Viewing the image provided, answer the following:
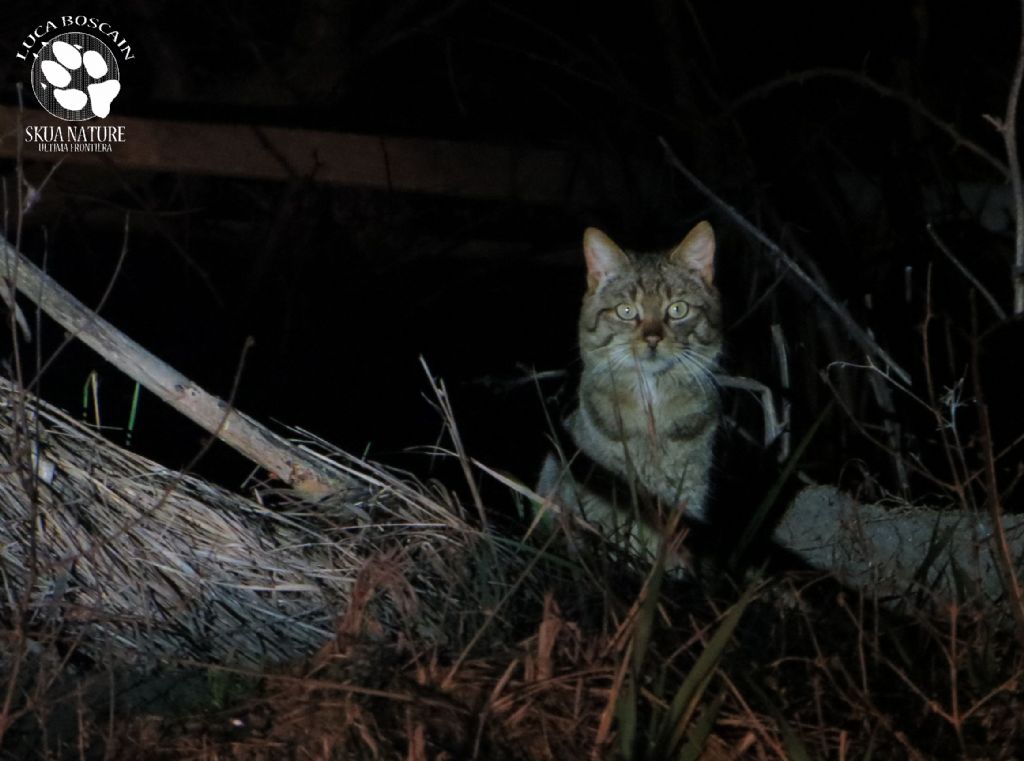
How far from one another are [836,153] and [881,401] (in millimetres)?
1078

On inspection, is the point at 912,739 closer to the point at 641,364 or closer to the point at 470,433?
the point at 641,364

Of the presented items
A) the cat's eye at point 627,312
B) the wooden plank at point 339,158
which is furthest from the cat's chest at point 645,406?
the wooden plank at point 339,158

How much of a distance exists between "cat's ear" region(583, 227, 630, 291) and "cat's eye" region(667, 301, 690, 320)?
0.22 metres

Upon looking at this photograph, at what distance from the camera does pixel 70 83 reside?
5.43m

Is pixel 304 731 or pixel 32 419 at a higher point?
pixel 32 419

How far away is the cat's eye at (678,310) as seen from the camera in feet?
15.1

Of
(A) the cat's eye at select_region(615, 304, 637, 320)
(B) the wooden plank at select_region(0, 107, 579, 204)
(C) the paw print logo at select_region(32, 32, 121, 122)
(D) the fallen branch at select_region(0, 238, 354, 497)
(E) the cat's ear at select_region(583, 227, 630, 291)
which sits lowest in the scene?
(D) the fallen branch at select_region(0, 238, 354, 497)

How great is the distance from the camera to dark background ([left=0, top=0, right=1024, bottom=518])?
215 inches

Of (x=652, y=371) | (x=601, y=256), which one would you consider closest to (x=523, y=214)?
(x=601, y=256)

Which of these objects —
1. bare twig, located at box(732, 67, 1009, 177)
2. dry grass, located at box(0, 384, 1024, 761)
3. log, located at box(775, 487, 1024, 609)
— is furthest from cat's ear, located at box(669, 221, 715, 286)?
dry grass, located at box(0, 384, 1024, 761)

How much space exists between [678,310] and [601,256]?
326 mm

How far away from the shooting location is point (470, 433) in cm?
568

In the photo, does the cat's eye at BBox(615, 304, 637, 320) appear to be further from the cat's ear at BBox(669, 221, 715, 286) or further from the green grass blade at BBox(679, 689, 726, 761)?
the green grass blade at BBox(679, 689, 726, 761)

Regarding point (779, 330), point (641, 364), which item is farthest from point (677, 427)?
point (779, 330)
